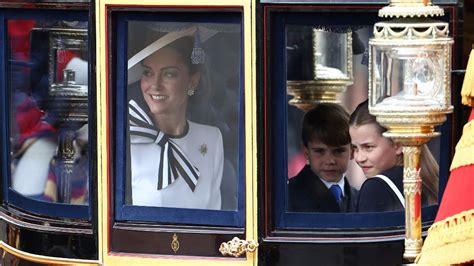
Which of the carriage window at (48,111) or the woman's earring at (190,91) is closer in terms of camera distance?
the woman's earring at (190,91)

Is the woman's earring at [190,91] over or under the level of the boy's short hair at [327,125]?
over

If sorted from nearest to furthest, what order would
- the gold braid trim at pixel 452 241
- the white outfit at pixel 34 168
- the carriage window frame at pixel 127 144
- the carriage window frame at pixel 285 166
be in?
the gold braid trim at pixel 452 241, the carriage window frame at pixel 285 166, the carriage window frame at pixel 127 144, the white outfit at pixel 34 168

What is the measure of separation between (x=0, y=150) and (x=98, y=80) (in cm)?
76

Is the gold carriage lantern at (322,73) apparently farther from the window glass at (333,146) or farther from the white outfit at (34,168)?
the white outfit at (34,168)

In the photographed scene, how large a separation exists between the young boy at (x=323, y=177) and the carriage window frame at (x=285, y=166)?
4 centimetres

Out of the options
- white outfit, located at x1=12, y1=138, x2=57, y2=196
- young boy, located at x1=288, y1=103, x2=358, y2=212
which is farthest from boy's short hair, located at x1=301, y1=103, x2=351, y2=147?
white outfit, located at x1=12, y1=138, x2=57, y2=196

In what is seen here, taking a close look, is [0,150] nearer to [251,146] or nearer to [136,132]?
[136,132]

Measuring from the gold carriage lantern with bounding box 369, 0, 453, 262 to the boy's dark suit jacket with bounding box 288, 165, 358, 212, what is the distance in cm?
86

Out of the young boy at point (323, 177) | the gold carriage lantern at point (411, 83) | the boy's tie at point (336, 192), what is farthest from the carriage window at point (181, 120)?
the gold carriage lantern at point (411, 83)

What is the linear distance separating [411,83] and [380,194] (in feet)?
3.35

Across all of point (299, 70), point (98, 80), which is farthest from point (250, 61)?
point (98, 80)

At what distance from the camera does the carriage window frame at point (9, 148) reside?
6762mm

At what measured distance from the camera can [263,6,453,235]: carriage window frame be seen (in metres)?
6.40

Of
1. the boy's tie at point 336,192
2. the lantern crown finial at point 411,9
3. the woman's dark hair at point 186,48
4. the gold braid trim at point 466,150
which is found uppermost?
the lantern crown finial at point 411,9
